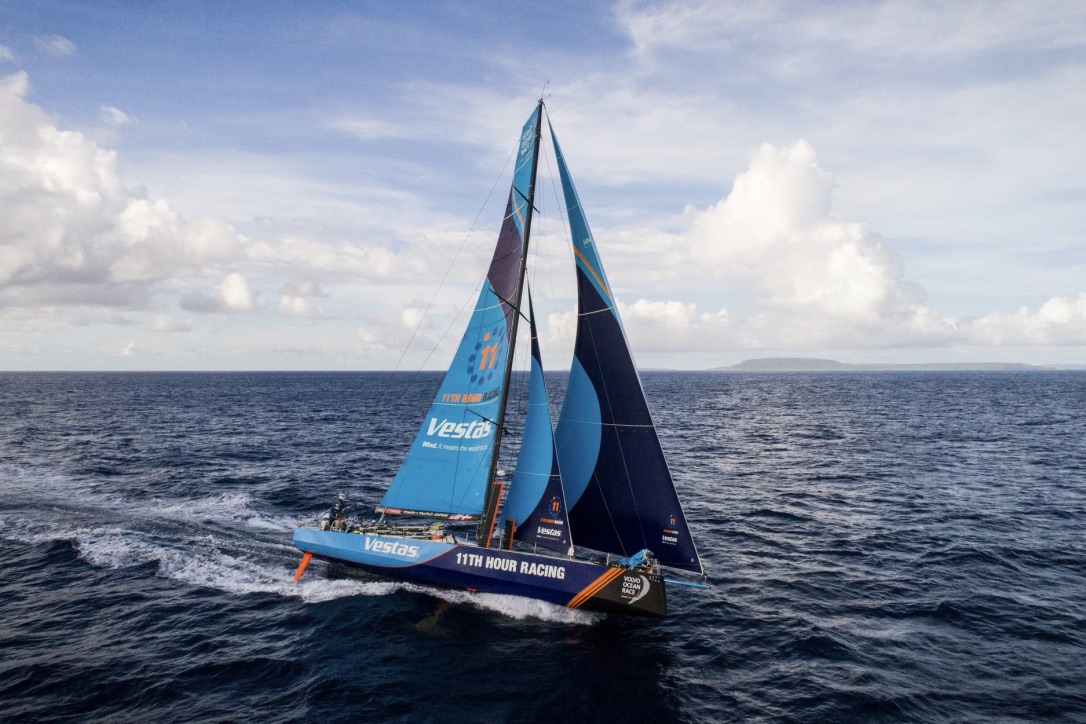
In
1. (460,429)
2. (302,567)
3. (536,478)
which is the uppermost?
(460,429)

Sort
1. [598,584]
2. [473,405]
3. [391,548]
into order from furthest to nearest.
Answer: [473,405] → [391,548] → [598,584]

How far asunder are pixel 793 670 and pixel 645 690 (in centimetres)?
397

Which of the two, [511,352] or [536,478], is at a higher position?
[511,352]

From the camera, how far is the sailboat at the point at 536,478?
16.1 m

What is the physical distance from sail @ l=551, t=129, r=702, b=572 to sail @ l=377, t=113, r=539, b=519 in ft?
6.98

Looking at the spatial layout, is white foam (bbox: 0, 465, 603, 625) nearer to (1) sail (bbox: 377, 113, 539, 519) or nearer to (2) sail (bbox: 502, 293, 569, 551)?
(2) sail (bbox: 502, 293, 569, 551)

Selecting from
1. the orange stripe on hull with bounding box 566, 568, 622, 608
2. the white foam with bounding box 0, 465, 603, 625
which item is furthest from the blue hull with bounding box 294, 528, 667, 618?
the white foam with bounding box 0, 465, 603, 625

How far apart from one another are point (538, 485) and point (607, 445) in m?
2.55

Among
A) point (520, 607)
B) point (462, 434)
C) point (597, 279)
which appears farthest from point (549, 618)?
point (597, 279)

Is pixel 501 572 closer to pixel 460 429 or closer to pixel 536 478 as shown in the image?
pixel 536 478

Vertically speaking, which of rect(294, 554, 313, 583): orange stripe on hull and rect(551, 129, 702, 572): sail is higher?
rect(551, 129, 702, 572): sail

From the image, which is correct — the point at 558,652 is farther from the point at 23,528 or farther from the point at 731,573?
the point at 23,528

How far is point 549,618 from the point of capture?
53.8 feet

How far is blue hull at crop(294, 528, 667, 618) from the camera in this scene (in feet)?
50.9
